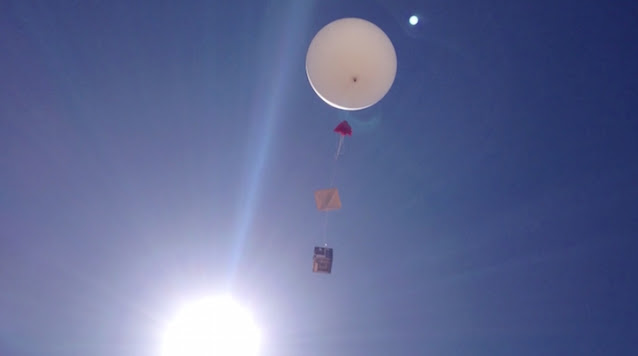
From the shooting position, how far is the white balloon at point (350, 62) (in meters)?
1.81

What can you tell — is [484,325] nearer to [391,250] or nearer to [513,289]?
[513,289]

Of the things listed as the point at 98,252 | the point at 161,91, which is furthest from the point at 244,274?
the point at 161,91

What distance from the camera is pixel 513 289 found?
8.18 feet

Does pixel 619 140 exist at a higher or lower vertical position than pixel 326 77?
higher

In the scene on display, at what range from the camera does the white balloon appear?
1.81 meters

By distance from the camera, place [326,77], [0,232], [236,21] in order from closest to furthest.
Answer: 1. [326,77]
2. [236,21]
3. [0,232]

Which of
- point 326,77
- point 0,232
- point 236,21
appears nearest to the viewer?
point 326,77

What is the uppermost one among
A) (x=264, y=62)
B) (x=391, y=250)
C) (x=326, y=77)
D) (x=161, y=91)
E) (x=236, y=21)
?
(x=236, y=21)

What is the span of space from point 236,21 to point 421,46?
975 mm

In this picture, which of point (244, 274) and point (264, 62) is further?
point (244, 274)

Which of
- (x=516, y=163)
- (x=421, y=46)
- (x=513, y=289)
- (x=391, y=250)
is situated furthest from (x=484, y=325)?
(x=421, y=46)

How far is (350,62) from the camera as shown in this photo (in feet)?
5.97

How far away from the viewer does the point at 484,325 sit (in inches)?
97.7

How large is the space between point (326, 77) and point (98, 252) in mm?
1654
